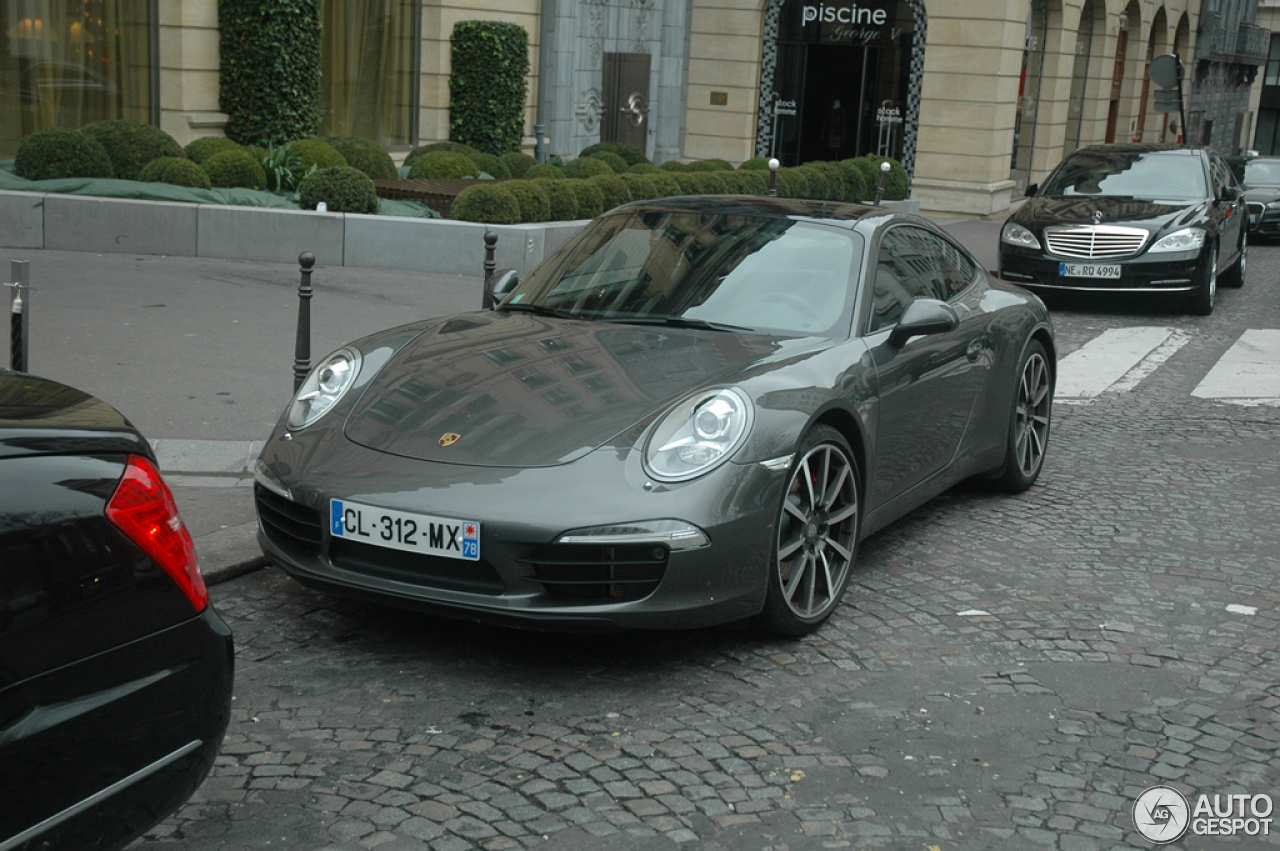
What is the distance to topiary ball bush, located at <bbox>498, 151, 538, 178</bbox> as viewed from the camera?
16.9 m

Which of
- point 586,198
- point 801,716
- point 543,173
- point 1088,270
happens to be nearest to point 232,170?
point 586,198

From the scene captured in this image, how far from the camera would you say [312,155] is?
14.5 m

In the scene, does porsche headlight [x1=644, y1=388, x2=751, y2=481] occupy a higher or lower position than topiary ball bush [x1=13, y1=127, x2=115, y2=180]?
lower

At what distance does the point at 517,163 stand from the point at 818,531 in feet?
42.0

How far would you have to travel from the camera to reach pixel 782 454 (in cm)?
461

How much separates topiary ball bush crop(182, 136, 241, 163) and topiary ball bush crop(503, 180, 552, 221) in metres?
3.04

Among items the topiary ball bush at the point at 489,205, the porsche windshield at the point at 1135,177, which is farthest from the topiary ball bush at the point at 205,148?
the porsche windshield at the point at 1135,177

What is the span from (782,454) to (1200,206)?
10.9 metres

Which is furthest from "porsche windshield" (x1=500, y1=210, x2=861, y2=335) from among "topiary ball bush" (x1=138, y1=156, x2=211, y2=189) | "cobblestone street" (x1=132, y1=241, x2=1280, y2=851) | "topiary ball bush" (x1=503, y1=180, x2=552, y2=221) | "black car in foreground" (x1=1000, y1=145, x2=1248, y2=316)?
"black car in foreground" (x1=1000, y1=145, x2=1248, y2=316)

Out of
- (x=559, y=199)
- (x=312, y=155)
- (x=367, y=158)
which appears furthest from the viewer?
(x=367, y=158)

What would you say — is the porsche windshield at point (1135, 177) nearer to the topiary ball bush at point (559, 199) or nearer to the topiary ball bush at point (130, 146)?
the topiary ball bush at point (559, 199)

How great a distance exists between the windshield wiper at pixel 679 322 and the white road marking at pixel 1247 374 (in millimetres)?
5678

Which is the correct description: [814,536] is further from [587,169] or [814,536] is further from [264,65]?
[264,65]

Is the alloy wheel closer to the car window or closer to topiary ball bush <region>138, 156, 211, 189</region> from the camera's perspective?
the car window
